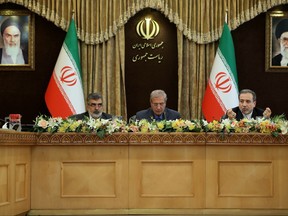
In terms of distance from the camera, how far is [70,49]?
35.1ft

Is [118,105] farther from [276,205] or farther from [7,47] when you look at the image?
[276,205]

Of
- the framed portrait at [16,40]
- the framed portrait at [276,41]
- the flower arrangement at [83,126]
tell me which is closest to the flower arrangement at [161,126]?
the flower arrangement at [83,126]

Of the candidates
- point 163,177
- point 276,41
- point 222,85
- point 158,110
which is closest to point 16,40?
point 158,110

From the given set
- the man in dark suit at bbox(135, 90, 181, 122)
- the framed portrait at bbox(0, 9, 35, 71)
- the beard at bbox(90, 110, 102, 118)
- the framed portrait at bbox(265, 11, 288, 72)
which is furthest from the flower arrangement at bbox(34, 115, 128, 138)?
the framed portrait at bbox(265, 11, 288, 72)

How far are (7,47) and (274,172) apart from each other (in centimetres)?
581

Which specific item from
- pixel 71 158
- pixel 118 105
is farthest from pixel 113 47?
pixel 71 158

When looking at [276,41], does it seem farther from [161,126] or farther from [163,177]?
[163,177]

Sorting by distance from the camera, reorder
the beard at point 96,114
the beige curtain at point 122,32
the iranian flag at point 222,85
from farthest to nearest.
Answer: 1. the beige curtain at point 122,32
2. the iranian flag at point 222,85
3. the beard at point 96,114

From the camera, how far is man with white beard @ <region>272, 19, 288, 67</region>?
11.1 metres

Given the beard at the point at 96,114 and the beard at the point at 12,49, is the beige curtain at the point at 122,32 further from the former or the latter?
the beard at the point at 96,114

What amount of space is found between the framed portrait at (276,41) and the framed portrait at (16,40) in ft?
13.2

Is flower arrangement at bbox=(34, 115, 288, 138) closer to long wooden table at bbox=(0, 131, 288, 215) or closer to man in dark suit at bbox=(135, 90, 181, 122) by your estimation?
long wooden table at bbox=(0, 131, 288, 215)

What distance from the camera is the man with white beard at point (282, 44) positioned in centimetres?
1109

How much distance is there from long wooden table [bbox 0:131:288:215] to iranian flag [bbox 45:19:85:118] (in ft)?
11.9
